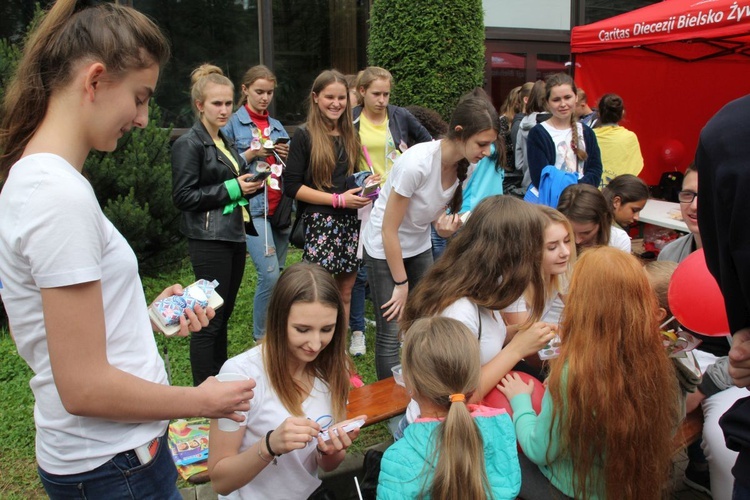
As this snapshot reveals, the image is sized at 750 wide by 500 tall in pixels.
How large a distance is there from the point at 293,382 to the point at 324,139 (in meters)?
2.17

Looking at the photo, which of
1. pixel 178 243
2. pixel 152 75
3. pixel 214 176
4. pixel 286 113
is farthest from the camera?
pixel 286 113

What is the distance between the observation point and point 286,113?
812 cm

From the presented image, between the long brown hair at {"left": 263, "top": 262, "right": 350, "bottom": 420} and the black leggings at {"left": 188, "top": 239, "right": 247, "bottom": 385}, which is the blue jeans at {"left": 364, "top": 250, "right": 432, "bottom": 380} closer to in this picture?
the black leggings at {"left": 188, "top": 239, "right": 247, "bottom": 385}

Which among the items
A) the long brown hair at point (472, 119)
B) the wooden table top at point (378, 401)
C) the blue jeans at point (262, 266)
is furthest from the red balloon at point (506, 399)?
the blue jeans at point (262, 266)

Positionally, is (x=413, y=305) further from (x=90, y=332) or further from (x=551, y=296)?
(x=90, y=332)

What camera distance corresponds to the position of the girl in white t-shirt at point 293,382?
7.11 ft

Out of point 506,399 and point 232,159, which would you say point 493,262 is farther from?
point 232,159

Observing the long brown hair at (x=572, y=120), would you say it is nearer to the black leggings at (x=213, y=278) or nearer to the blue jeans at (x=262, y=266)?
the blue jeans at (x=262, y=266)

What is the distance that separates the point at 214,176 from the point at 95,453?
2361mm

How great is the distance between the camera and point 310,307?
7.45 feet

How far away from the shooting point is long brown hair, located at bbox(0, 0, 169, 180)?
1.26 meters

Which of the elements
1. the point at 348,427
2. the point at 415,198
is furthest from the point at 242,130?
the point at 348,427

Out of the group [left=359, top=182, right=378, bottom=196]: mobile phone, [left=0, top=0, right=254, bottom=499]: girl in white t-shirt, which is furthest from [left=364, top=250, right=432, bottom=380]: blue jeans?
[left=0, top=0, right=254, bottom=499]: girl in white t-shirt

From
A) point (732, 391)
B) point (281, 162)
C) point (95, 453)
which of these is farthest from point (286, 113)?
point (95, 453)
